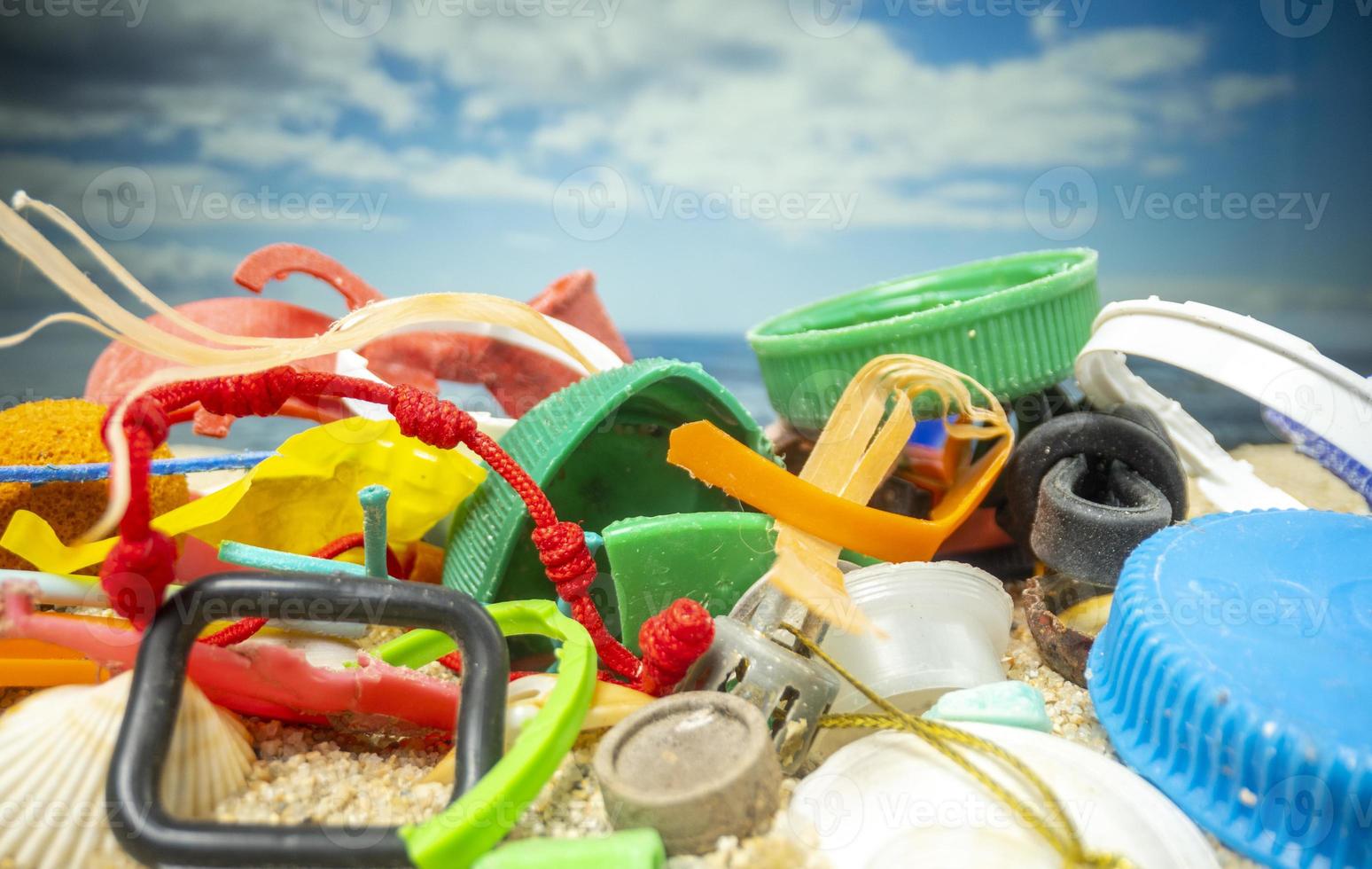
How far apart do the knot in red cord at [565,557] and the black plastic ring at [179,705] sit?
129mm

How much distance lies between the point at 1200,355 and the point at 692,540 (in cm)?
62

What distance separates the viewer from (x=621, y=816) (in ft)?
1.82

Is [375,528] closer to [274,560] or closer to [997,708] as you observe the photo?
[274,560]

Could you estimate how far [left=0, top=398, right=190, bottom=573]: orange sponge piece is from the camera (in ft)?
2.95

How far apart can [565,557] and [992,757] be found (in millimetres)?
387

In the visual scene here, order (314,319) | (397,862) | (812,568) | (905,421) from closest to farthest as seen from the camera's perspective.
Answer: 1. (397,862)
2. (812,568)
3. (905,421)
4. (314,319)

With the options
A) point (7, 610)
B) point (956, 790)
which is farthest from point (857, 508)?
point (7, 610)

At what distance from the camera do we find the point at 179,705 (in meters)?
0.60

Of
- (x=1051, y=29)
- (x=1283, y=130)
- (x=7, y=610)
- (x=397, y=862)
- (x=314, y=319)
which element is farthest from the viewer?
(x=1051, y=29)

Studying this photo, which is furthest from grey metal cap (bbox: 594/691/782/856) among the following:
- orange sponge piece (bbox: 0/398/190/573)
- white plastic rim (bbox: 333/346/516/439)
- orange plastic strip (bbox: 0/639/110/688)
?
orange sponge piece (bbox: 0/398/190/573)

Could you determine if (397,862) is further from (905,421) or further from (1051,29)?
(1051,29)

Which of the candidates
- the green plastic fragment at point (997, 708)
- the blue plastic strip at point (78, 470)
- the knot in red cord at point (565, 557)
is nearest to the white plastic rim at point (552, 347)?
the blue plastic strip at point (78, 470)

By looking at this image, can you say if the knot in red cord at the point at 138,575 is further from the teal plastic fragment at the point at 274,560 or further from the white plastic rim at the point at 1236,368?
the white plastic rim at the point at 1236,368

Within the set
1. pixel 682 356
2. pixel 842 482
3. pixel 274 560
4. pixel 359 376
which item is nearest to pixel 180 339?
pixel 274 560
